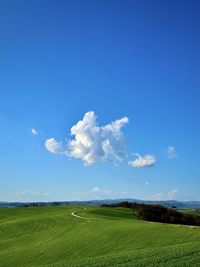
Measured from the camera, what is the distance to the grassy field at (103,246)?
84.3 feet

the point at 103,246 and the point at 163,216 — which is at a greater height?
the point at 163,216

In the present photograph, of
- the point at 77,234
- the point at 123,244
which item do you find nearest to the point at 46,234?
the point at 77,234

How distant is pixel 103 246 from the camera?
40.7m

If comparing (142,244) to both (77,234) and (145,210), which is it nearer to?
(77,234)

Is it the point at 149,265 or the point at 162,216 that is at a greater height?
the point at 162,216

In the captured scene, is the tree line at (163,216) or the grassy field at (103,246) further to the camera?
the tree line at (163,216)

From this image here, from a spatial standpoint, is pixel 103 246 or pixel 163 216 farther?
pixel 163 216

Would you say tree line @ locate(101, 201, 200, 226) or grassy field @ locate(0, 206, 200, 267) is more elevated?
tree line @ locate(101, 201, 200, 226)

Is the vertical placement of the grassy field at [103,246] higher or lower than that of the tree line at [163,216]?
lower

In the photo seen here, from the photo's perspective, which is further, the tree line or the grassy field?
the tree line

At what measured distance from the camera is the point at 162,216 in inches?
3698

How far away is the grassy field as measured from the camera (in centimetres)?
2570

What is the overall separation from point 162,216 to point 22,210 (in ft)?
115

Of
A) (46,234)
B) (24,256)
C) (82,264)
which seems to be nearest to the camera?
(82,264)
